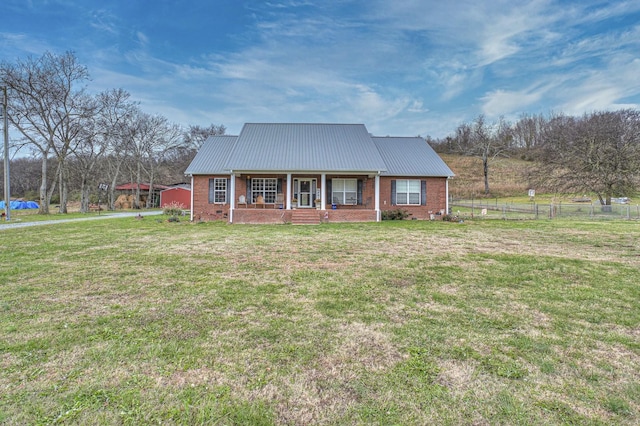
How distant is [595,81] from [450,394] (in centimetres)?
2904

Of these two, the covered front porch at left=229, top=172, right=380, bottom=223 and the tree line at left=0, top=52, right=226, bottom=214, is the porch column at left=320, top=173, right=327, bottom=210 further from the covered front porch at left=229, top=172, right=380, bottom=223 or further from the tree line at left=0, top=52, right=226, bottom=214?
the tree line at left=0, top=52, right=226, bottom=214

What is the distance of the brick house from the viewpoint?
1756cm

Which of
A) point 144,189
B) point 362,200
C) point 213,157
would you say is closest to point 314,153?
point 362,200

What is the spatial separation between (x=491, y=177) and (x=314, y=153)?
41.3 meters

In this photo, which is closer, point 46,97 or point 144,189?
point 46,97

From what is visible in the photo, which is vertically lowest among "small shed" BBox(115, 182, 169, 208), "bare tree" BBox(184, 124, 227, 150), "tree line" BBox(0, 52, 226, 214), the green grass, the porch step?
the green grass

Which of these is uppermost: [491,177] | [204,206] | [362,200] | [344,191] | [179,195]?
[491,177]

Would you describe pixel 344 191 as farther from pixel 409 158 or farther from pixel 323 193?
pixel 409 158

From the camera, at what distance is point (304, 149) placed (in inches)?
770

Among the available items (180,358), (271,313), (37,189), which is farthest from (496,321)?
(37,189)

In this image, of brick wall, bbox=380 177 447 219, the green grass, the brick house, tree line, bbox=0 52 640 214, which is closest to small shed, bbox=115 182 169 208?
tree line, bbox=0 52 640 214

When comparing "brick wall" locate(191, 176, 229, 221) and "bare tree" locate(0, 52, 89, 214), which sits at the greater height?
"bare tree" locate(0, 52, 89, 214)

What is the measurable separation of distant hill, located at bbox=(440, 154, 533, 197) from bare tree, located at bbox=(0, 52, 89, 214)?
40.8 m

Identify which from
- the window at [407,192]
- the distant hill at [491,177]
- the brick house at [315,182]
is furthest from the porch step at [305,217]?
the distant hill at [491,177]
